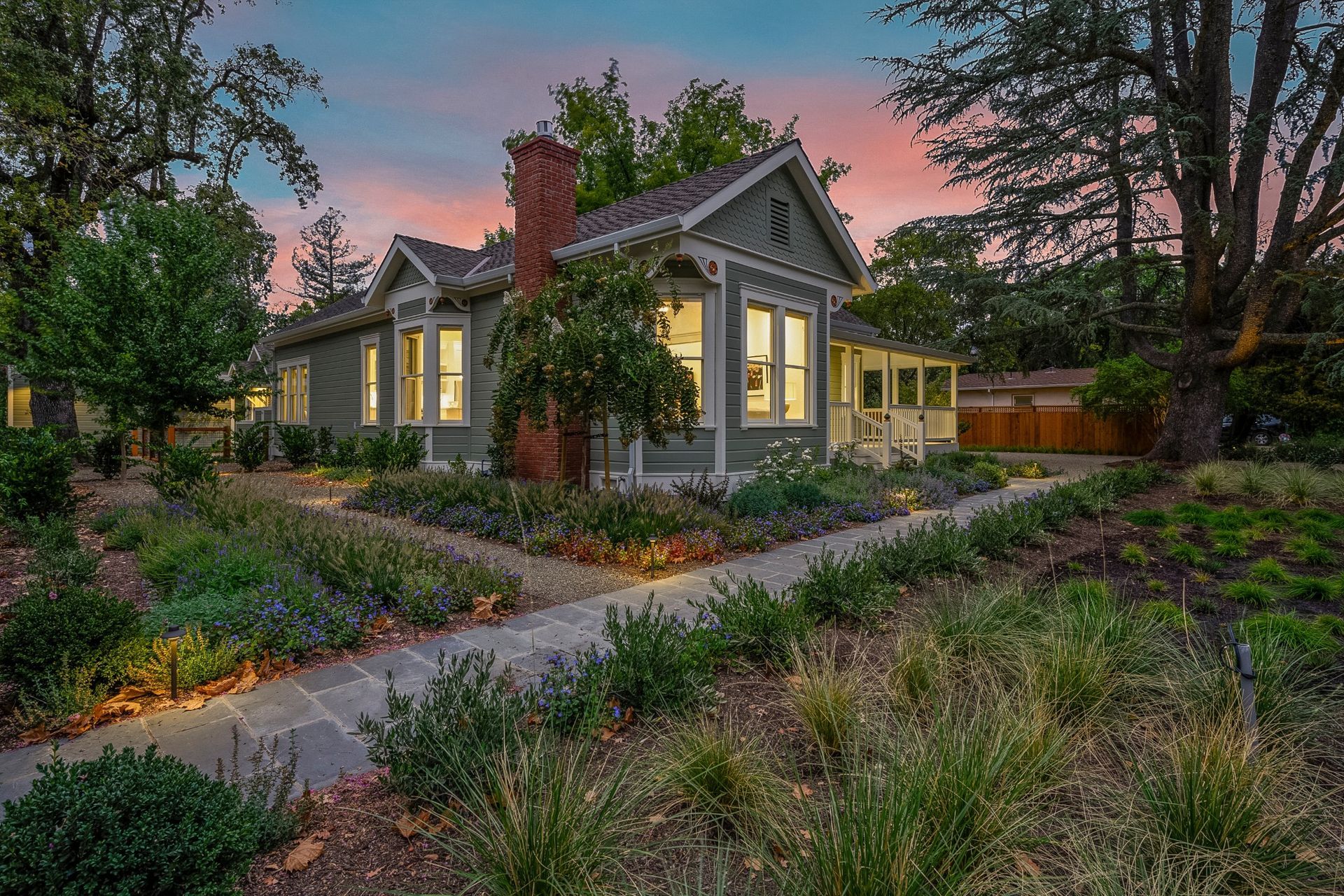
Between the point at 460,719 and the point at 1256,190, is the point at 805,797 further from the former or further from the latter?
the point at 1256,190

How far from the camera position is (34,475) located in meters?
6.79

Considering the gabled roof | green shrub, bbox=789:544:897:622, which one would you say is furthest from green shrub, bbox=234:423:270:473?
the gabled roof

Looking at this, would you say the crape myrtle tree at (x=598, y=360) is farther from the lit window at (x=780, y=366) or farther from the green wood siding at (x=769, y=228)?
the lit window at (x=780, y=366)

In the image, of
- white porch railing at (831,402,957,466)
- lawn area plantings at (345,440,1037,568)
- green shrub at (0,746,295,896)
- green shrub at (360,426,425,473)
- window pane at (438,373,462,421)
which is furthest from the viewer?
white porch railing at (831,402,957,466)

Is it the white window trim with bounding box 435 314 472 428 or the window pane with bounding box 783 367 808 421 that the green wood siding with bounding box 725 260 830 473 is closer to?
the window pane with bounding box 783 367 808 421

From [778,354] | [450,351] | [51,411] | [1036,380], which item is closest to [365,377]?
[450,351]

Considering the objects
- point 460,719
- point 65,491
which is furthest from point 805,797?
point 65,491

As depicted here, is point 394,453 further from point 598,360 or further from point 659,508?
point 659,508

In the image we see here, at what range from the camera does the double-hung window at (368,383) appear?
14148mm

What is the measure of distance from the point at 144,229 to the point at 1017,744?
10.6 m

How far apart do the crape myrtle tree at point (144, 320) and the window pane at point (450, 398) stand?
394cm

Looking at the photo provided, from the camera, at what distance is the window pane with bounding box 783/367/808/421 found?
1129cm

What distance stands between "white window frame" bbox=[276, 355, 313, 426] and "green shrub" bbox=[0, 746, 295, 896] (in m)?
17.4

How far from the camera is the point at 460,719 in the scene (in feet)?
7.24
